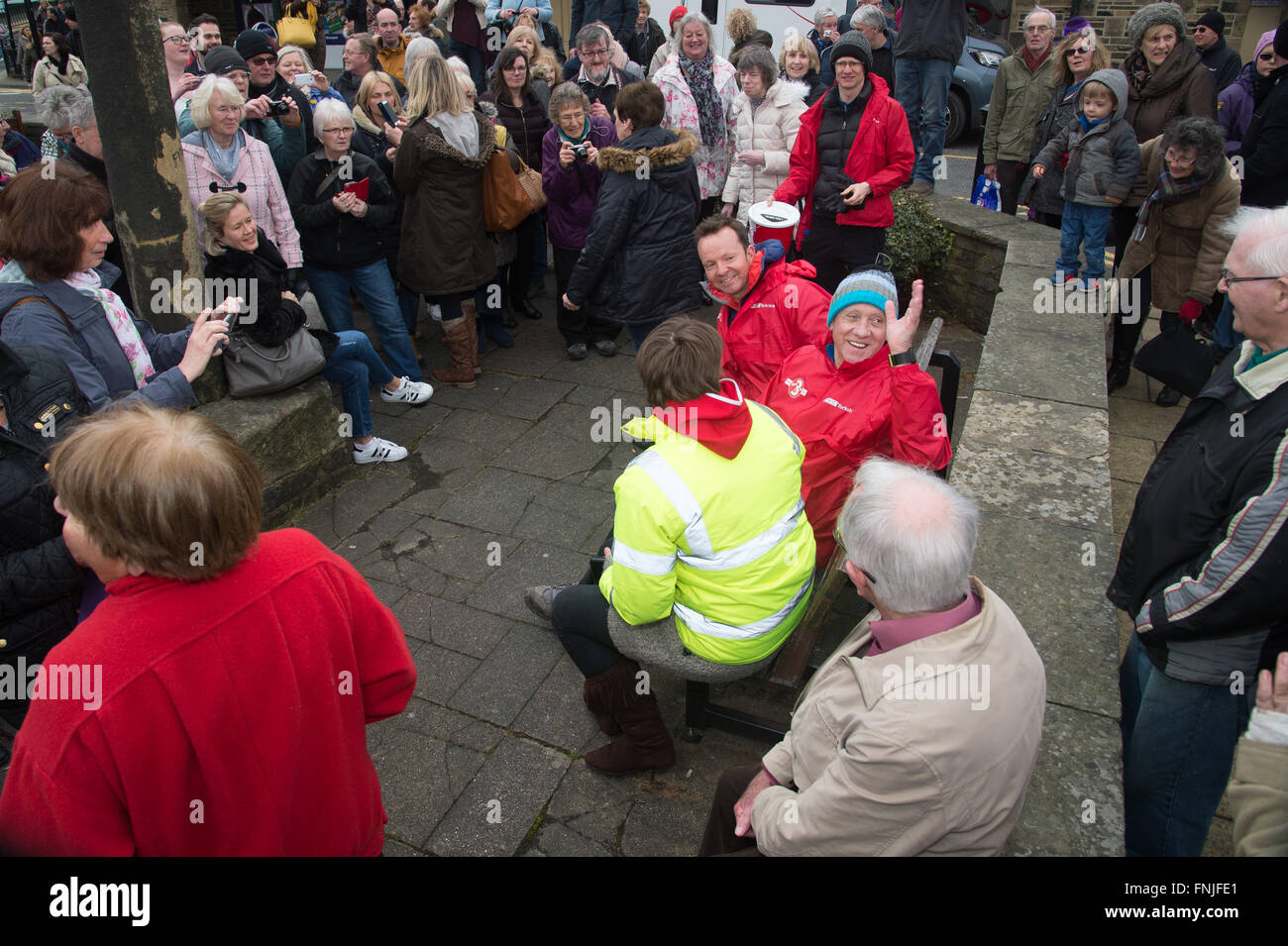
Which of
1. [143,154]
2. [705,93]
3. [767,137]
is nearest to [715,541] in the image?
[143,154]

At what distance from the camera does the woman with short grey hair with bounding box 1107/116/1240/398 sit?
15.9 feet

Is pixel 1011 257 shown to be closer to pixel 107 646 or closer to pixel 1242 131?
pixel 1242 131

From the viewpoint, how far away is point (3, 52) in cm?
2066

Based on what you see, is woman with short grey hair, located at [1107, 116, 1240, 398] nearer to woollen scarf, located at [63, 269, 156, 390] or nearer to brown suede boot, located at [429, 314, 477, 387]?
brown suede boot, located at [429, 314, 477, 387]

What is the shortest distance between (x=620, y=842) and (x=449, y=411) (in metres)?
3.48

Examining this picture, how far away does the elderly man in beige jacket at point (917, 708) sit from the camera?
5.52 feet

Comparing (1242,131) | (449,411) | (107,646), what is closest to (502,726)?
(107,646)

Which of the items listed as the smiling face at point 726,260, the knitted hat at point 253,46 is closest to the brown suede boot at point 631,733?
the smiling face at point 726,260

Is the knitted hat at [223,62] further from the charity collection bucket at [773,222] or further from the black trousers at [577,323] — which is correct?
the charity collection bucket at [773,222]

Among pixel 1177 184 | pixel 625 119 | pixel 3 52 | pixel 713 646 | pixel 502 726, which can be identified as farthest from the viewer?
pixel 3 52

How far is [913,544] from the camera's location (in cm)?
179

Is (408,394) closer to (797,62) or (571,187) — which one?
(571,187)

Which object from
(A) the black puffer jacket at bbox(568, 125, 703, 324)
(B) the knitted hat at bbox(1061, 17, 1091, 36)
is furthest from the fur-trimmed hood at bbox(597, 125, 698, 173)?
(B) the knitted hat at bbox(1061, 17, 1091, 36)

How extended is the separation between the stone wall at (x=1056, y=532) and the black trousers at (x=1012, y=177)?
2.36 m
